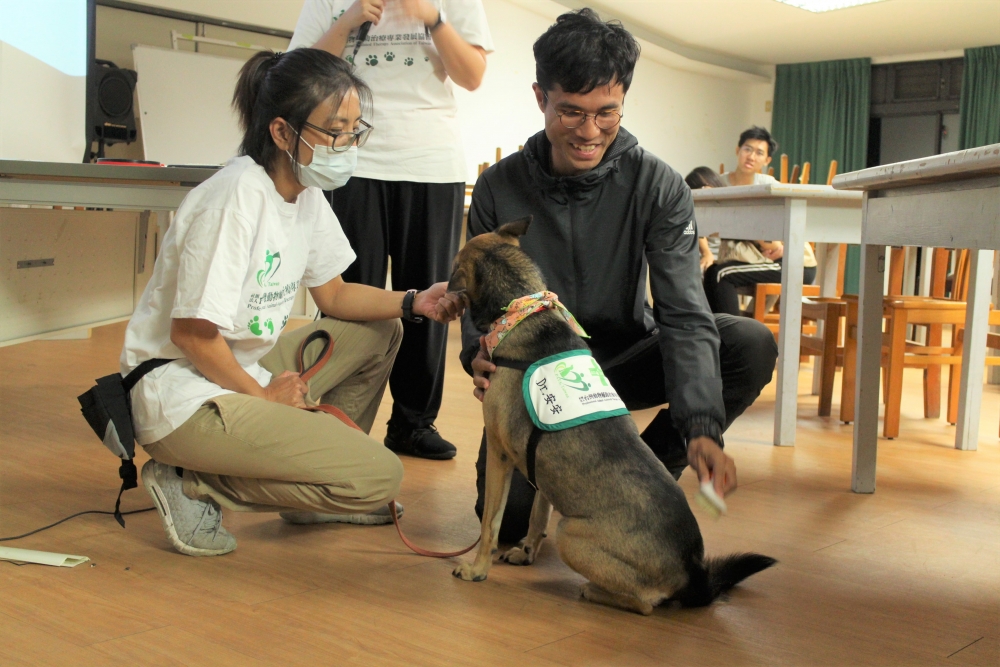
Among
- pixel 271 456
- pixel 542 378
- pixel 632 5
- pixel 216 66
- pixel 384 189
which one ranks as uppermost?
pixel 632 5

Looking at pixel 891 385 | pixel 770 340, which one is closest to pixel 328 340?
pixel 770 340

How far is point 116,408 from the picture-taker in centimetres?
178

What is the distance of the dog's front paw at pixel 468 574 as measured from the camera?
173 centimetres

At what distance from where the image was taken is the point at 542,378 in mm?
1586

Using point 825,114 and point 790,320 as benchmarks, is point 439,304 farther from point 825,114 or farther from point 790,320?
point 825,114

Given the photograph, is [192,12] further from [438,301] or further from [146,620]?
[146,620]

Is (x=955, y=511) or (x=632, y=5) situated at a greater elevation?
(x=632, y=5)

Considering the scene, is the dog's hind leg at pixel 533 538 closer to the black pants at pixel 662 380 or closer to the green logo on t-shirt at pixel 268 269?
the black pants at pixel 662 380

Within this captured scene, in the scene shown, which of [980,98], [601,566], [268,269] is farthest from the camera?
[980,98]

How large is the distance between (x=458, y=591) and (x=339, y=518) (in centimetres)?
56

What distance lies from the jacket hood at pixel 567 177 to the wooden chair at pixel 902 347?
1.70m

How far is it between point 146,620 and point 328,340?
2.78 feet

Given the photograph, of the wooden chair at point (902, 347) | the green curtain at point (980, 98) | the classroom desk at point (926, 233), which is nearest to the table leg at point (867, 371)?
the classroom desk at point (926, 233)

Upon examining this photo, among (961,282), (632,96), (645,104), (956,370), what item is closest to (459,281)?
(956,370)
